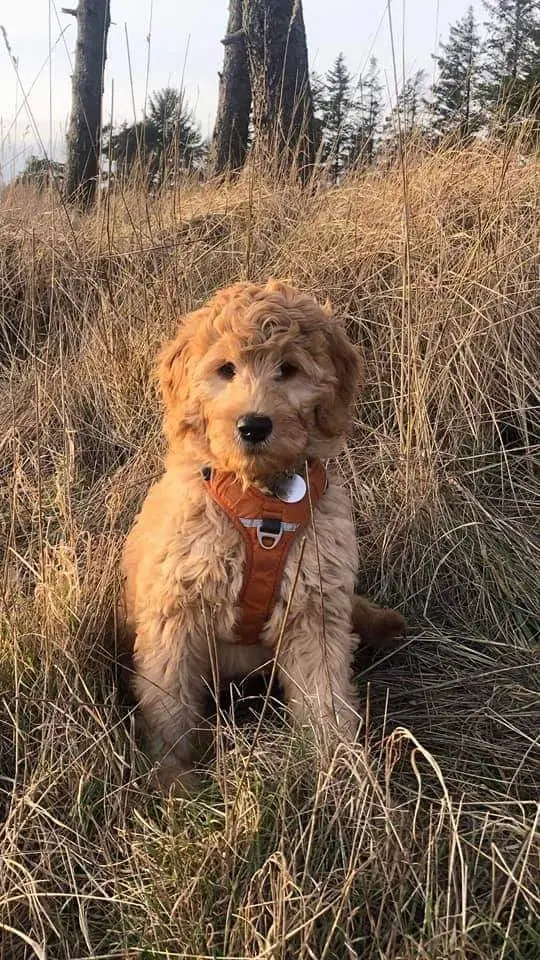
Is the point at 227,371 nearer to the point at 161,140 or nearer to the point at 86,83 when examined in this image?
the point at 161,140

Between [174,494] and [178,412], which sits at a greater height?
[178,412]

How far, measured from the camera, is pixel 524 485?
11.4ft

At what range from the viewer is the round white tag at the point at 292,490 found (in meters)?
2.24

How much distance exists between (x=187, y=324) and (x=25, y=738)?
1.23 meters

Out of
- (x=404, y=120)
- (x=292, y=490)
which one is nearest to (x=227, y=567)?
(x=292, y=490)

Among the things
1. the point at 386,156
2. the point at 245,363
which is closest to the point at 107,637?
the point at 245,363

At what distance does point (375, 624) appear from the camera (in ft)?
8.93

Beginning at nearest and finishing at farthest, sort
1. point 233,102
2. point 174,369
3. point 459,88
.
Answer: point 174,369 < point 459,88 < point 233,102

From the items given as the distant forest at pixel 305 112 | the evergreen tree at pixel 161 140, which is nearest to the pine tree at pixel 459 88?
the distant forest at pixel 305 112

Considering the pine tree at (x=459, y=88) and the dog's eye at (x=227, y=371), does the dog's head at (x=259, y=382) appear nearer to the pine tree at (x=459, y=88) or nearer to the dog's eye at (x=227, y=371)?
the dog's eye at (x=227, y=371)

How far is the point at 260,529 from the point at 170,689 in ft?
1.72

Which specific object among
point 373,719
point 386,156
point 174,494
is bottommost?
point 373,719

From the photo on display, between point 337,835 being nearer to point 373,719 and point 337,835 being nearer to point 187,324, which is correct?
point 373,719

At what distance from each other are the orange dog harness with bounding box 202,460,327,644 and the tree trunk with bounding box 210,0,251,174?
15.0ft
